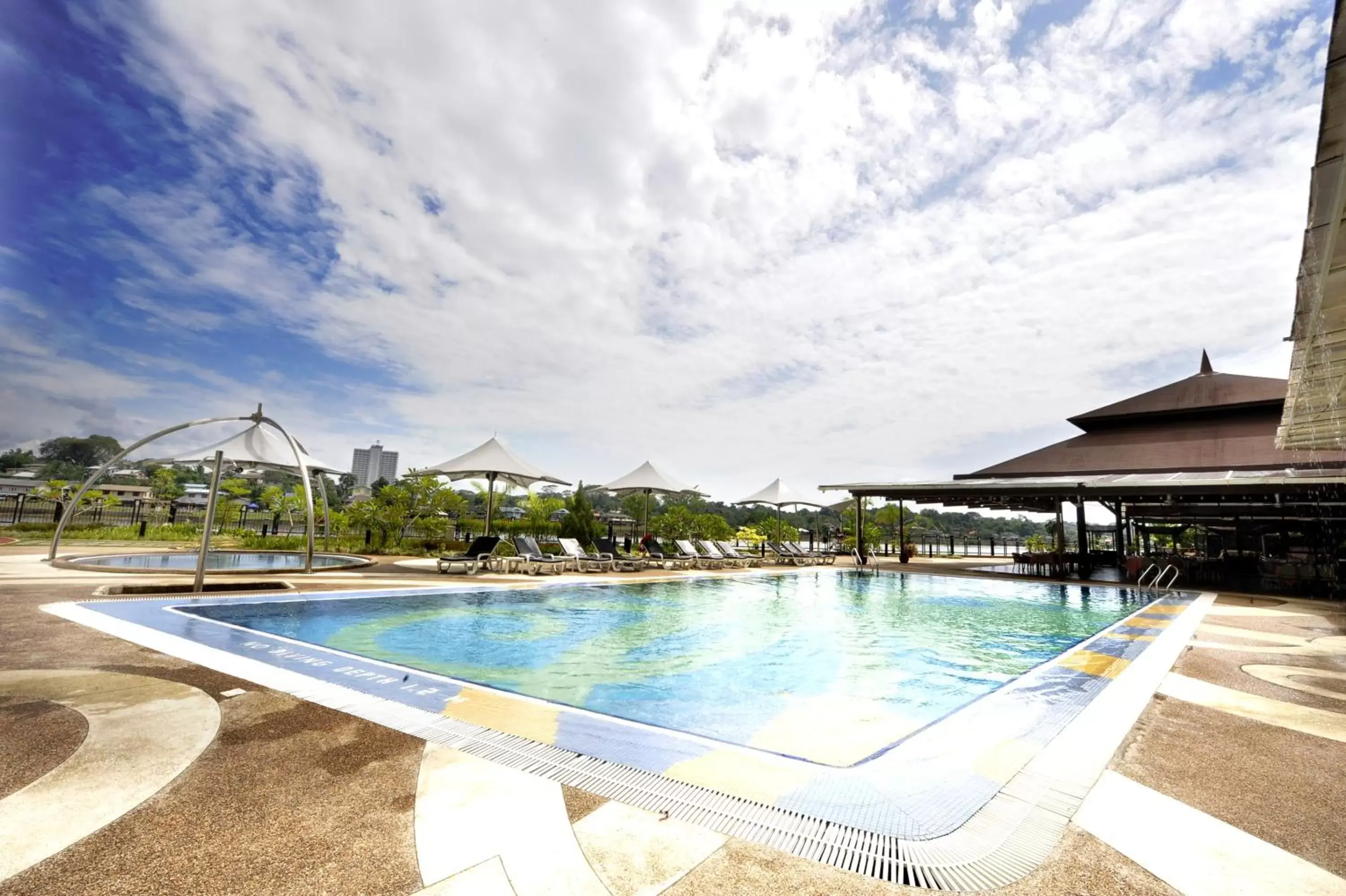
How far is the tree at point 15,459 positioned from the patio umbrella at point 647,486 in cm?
4442

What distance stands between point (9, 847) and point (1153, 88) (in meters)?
13.8

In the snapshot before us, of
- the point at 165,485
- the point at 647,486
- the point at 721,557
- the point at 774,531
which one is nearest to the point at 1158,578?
the point at 721,557

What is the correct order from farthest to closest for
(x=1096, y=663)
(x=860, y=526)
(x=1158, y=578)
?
1. (x=860, y=526)
2. (x=1158, y=578)
3. (x=1096, y=663)

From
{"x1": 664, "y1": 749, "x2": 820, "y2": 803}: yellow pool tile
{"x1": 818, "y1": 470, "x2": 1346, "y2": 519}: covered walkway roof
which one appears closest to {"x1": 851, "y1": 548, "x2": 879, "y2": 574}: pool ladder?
{"x1": 818, "y1": 470, "x2": 1346, "y2": 519}: covered walkway roof

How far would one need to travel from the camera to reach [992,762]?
329 centimetres

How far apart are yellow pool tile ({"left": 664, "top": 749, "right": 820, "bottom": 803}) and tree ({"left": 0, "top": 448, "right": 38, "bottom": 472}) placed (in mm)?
54348

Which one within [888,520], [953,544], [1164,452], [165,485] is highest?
[1164,452]

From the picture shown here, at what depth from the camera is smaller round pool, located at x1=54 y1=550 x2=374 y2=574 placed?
11438 millimetres

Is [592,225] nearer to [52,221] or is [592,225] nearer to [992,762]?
[992,762]

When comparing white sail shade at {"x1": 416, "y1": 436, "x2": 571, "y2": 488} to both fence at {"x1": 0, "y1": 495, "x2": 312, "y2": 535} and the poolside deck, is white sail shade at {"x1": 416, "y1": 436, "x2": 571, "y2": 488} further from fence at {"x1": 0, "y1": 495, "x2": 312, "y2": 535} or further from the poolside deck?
the poolside deck

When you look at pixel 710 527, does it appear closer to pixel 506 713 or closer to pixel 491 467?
pixel 491 467

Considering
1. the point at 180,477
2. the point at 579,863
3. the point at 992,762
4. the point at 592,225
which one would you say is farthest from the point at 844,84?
the point at 180,477

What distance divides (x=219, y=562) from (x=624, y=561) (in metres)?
11.6

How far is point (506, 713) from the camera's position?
3889 mm
